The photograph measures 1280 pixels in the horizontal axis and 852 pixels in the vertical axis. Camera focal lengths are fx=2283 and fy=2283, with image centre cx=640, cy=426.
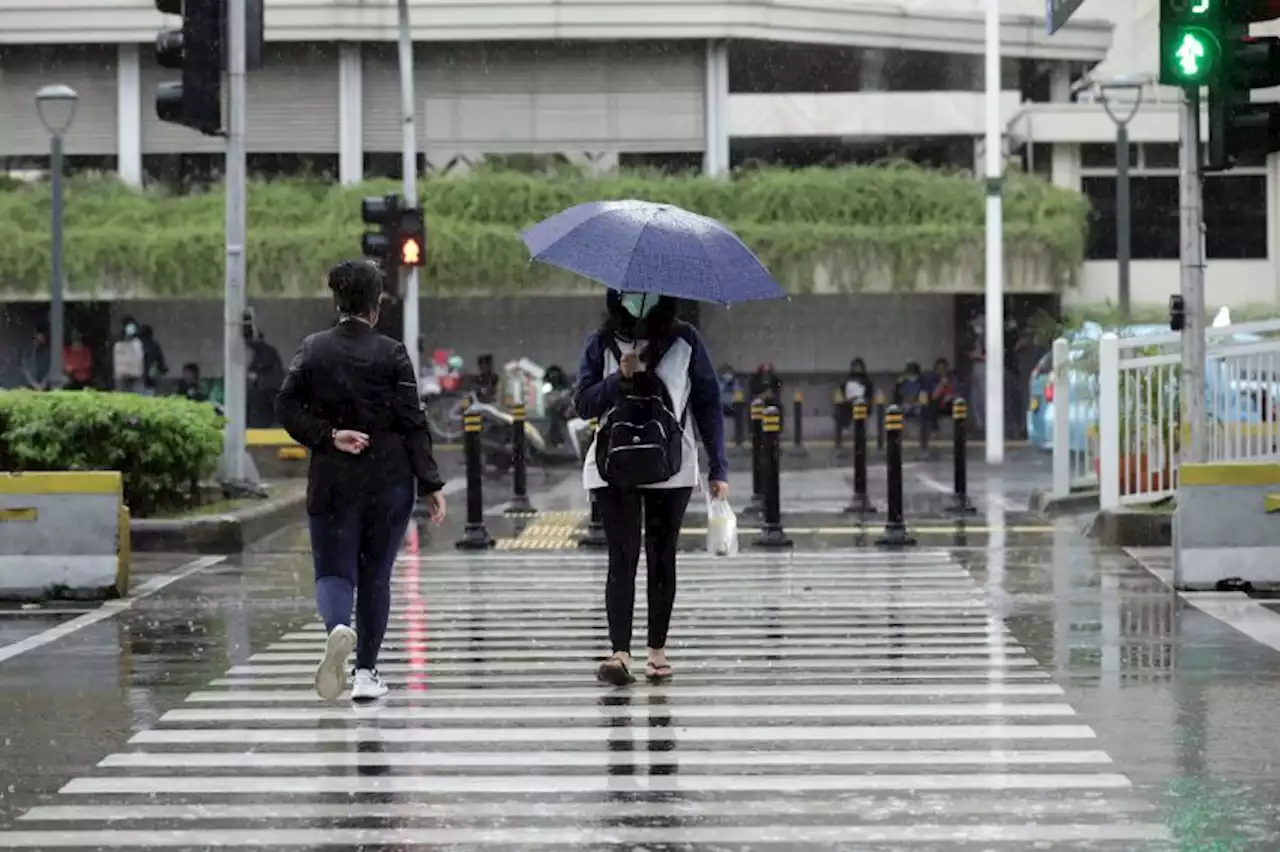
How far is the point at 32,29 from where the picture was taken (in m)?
42.1

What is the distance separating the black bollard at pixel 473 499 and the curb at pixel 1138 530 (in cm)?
484

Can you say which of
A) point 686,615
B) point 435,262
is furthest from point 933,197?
point 686,615

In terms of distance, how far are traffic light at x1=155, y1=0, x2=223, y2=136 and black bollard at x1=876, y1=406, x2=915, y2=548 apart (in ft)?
20.7

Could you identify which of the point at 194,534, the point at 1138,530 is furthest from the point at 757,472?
the point at 194,534

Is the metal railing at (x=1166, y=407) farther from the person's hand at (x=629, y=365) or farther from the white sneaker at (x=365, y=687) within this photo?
the white sneaker at (x=365, y=687)

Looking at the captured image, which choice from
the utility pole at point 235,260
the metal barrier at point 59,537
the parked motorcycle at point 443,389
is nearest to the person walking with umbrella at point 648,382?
the metal barrier at point 59,537

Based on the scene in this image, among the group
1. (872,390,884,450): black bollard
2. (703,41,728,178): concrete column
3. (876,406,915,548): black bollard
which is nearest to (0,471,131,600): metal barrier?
(876,406,915,548): black bollard

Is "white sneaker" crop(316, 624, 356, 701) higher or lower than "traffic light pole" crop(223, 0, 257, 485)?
lower

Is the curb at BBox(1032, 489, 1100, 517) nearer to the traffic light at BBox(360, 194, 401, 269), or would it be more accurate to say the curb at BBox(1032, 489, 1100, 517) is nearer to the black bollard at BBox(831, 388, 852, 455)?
the traffic light at BBox(360, 194, 401, 269)

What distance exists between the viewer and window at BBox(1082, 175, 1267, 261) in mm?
43500

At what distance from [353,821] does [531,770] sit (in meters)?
1.00

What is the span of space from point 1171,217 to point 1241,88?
30128 mm

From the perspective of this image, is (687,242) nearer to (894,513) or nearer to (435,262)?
(894,513)

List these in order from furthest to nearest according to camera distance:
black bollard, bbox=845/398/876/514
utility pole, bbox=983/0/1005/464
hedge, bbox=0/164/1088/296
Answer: hedge, bbox=0/164/1088/296
utility pole, bbox=983/0/1005/464
black bollard, bbox=845/398/876/514
